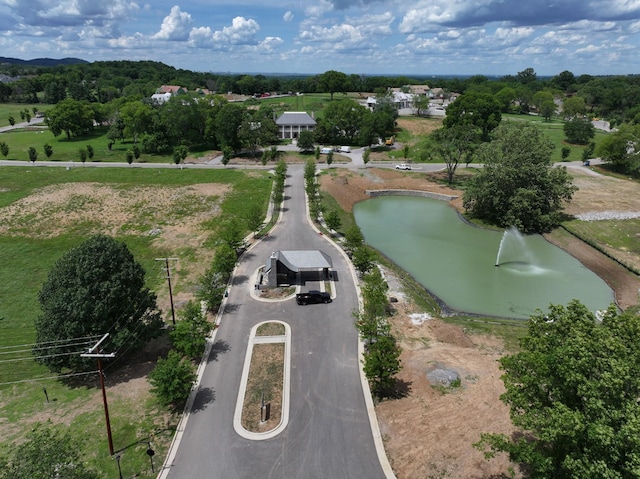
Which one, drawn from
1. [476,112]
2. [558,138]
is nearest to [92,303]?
[476,112]

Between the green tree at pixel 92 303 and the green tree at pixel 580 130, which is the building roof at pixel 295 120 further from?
the green tree at pixel 92 303

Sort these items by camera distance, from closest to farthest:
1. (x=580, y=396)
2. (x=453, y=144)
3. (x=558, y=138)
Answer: (x=580, y=396) → (x=453, y=144) → (x=558, y=138)

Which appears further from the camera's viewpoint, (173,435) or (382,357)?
(382,357)

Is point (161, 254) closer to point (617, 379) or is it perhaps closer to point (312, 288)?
point (312, 288)

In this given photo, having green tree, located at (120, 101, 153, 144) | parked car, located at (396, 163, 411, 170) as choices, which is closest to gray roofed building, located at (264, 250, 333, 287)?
parked car, located at (396, 163, 411, 170)

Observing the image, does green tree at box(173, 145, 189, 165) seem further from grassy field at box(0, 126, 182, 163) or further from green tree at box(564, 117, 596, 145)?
green tree at box(564, 117, 596, 145)

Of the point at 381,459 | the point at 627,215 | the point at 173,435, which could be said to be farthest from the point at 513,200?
the point at 173,435

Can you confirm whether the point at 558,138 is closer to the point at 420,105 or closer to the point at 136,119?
the point at 420,105
